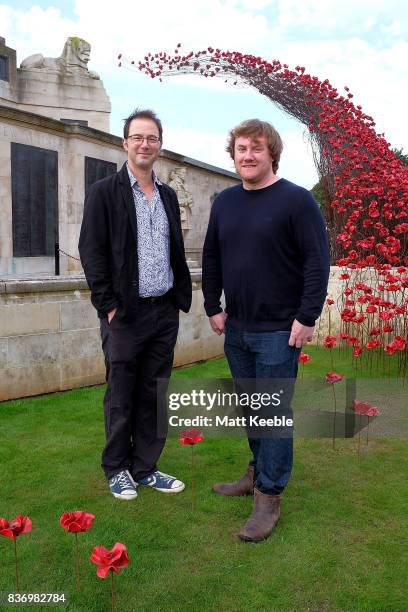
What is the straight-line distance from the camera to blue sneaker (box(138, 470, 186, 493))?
3.52 meters

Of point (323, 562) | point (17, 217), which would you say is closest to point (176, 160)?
point (17, 217)

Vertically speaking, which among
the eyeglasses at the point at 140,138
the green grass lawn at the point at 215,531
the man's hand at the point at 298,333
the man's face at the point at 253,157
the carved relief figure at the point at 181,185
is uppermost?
the carved relief figure at the point at 181,185

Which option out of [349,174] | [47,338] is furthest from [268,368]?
[349,174]

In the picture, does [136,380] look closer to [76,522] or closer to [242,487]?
[242,487]

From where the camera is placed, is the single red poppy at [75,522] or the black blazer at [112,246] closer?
the single red poppy at [75,522]

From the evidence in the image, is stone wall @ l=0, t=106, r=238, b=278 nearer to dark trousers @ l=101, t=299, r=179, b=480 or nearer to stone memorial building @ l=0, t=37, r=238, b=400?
stone memorial building @ l=0, t=37, r=238, b=400

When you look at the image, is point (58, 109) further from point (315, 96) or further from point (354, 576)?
point (354, 576)

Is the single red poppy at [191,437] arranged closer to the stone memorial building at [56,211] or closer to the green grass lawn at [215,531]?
the green grass lawn at [215,531]

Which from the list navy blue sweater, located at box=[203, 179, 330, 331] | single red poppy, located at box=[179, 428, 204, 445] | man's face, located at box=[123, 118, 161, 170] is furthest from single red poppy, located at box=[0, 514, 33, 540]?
man's face, located at box=[123, 118, 161, 170]

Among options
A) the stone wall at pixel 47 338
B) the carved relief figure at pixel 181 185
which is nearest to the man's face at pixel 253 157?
the stone wall at pixel 47 338

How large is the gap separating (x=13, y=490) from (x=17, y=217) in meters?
6.23

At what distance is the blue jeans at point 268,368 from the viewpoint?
2.92m

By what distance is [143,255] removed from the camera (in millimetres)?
3324

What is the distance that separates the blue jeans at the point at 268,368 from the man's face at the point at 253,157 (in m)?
0.76
